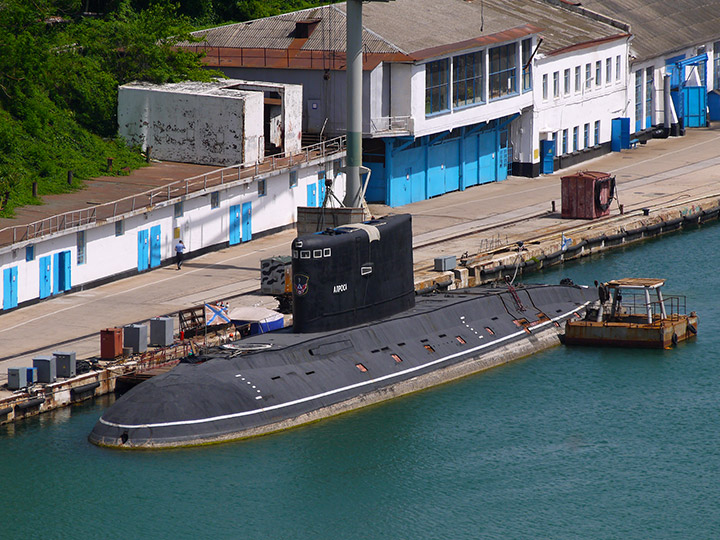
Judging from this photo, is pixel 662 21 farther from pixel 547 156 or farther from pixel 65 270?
pixel 65 270

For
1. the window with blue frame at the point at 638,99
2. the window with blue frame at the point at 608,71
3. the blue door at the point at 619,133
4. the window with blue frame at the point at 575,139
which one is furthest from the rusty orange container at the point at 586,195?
the window with blue frame at the point at 638,99

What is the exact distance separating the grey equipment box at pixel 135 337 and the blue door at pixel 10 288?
8.10 metres

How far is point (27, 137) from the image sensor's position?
238 ft

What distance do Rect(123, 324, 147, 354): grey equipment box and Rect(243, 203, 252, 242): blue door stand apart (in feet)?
71.2

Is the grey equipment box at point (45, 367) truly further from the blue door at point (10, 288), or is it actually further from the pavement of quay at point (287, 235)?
the blue door at point (10, 288)

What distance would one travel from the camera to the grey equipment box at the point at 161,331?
176 feet

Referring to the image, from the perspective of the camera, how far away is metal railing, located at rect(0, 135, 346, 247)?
60.3 metres

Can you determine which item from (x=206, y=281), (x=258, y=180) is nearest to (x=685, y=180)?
(x=258, y=180)

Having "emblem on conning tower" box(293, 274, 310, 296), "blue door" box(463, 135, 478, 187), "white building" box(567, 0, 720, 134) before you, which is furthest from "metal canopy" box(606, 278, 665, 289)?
"white building" box(567, 0, 720, 134)

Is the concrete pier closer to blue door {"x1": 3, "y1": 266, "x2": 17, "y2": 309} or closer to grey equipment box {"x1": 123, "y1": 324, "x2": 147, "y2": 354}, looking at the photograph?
blue door {"x1": 3, "y1": 266, "x2": 17, "y2": 309}

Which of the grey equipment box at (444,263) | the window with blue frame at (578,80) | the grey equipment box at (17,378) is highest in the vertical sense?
the window with blue frame at (578,80)

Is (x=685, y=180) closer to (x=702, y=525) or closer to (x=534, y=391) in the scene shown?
(x=534, y=391)

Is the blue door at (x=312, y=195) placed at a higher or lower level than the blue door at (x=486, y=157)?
lower

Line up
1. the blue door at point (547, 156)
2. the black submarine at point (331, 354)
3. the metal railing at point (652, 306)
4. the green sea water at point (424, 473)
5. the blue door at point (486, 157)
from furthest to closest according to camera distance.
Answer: the blue door at point (547, 156) < the blue door at point (486, 157) < the metal railing at point (652, 306) < the black submarine at point (331, 354) < the green sea water at point (424, 473)
